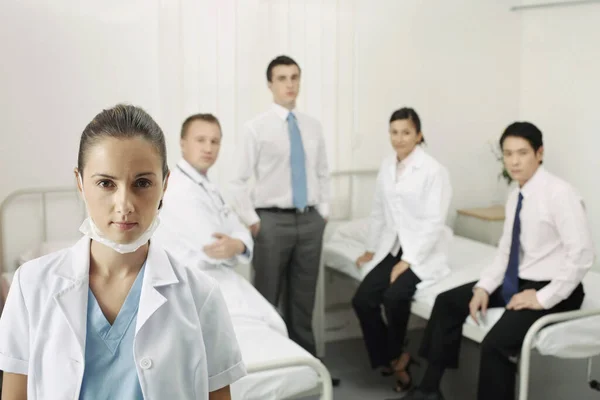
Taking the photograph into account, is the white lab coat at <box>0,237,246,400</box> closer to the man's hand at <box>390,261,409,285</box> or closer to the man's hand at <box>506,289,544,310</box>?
the man's hand at <box>506,289,544,310</box>

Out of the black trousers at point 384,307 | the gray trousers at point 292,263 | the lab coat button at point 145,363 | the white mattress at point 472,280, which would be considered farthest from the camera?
the gray trousers at point 292,263

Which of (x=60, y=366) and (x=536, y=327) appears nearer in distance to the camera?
(x=60, y=366)

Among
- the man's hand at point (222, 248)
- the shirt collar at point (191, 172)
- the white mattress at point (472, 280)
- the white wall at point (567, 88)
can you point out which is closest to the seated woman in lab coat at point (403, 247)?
the white mattress at point (472, 280)

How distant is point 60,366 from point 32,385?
8cm

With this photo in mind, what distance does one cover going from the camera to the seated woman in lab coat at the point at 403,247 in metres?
3.99

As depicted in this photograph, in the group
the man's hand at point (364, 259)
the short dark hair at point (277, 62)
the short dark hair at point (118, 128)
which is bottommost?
the man's hand at point (364, 259)

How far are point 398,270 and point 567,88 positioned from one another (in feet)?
6.64

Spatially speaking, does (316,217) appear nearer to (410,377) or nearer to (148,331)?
(410,377)

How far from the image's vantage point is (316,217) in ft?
14.1

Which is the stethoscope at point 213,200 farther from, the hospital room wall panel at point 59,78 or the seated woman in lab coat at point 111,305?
the seated woman in lab coat at point 111,305

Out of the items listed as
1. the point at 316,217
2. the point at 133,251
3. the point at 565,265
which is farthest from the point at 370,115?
the point at 133,251

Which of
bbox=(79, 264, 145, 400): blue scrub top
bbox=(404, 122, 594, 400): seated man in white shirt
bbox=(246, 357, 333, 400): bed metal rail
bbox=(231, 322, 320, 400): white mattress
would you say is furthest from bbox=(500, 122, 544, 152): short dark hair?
bbox=(79, 264, 145, 400): blue scrub top

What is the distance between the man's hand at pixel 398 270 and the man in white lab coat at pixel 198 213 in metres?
0.89

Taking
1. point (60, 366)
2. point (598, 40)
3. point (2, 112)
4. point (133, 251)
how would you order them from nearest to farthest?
point (60, 366) → point (133, 251) → point (2, 112) → point (598, 40)
